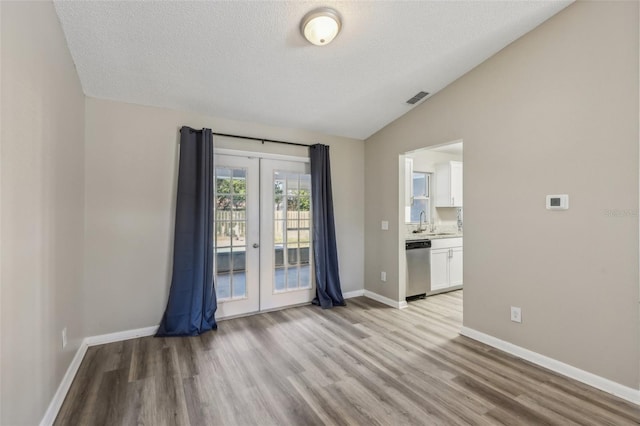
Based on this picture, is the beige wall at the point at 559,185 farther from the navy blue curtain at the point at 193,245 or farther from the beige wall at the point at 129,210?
the beige wall at the point at 129,210

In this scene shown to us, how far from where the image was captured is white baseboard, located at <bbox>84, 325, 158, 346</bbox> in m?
2.97

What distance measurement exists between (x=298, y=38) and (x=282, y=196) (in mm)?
2008

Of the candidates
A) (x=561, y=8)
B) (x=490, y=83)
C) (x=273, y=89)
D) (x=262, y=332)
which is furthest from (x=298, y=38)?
(x=262, y=332)

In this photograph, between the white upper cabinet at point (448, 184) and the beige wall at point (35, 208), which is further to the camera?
the white upper cabinet at point (448, 184)

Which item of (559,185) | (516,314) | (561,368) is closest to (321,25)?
(559,185)

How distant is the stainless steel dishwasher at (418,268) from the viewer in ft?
14.3

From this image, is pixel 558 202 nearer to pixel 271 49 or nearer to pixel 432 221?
pixel 271 49

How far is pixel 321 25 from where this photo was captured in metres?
2.26

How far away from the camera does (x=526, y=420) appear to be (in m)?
1.92

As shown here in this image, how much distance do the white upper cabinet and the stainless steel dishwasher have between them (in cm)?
124

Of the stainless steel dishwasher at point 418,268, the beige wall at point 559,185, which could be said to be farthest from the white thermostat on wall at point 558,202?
the stainless steel dishwasher at point 418,268

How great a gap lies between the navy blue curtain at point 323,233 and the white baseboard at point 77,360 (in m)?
2.04

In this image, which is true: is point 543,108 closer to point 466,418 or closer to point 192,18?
point 466,418

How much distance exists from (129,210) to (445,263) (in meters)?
4.42
